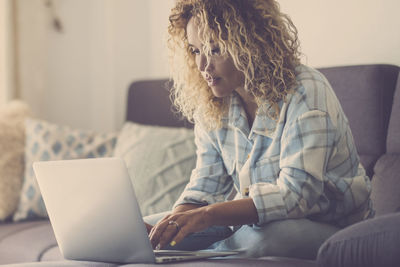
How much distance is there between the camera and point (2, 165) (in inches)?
83.1

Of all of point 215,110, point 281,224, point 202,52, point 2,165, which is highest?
point 202,52

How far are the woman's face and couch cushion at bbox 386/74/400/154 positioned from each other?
44cm

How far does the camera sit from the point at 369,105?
1.57 m

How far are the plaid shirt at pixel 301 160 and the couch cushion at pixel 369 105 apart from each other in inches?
9.9

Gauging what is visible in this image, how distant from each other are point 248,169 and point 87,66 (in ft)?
5.97

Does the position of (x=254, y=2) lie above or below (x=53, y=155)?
above

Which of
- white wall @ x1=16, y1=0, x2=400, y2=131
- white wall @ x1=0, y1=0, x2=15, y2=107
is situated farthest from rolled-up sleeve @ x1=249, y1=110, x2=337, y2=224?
white wall @ x1=0, y1=0, x2=15, y2=107

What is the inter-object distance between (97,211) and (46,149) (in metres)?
1.12

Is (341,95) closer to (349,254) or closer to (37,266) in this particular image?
(349,254)

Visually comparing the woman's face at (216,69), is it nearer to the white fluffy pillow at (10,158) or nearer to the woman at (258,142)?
the woman at (258,142)

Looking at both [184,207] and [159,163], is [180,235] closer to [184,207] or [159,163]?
[184,207]

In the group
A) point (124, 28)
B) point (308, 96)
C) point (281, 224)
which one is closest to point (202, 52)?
point (308, 96)

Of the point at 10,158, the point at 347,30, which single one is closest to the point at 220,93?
the point at 347,30

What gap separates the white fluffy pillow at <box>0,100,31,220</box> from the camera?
2.10 m
